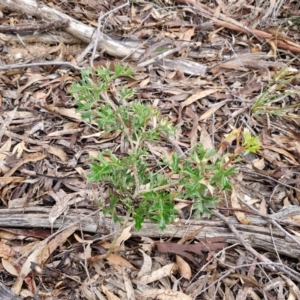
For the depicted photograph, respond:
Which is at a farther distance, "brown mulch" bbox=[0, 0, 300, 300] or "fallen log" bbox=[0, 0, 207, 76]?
"fallen log" bbox=[0, 0, 207, 76]

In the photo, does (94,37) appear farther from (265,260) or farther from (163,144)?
(265,260)

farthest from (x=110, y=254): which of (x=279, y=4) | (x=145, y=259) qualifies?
(x=279, y=4)

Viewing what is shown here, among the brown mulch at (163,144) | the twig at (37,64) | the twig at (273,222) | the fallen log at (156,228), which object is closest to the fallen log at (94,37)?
the brown mulch at (163,144)

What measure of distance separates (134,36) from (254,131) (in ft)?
2.99

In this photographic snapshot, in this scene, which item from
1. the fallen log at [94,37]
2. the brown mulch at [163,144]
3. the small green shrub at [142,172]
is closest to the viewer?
the small green shrub at [142,172]

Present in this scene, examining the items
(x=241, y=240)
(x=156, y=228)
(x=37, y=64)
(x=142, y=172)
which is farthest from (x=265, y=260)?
(x=37, y=64)

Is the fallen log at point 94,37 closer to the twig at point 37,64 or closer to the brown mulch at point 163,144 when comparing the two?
the brown mulch at point 163,144

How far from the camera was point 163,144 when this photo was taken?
7.12ft

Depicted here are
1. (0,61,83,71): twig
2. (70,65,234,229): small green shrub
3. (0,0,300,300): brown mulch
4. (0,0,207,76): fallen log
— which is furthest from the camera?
(0,0,207,76): fallen log

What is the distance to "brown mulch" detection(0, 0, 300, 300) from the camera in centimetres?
175

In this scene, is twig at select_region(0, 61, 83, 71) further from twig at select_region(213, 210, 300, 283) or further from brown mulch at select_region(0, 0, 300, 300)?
twig at select_region(213, 210, 300, 283)

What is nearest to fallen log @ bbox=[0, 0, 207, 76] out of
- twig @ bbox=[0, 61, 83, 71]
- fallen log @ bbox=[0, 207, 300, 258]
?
twig @ bbox=[0, 61, 83, 71]

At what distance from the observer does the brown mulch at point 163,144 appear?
175cm

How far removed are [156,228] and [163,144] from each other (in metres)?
0.47
